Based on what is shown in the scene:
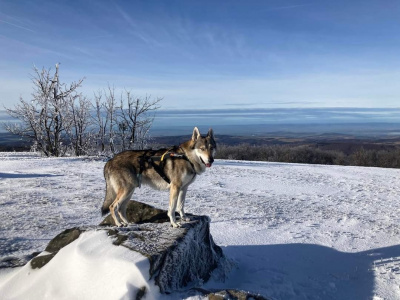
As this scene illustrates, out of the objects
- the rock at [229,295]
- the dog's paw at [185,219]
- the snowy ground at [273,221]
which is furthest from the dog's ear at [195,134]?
the rock at [229,295]

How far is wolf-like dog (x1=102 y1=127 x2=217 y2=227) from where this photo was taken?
6539 millimetres

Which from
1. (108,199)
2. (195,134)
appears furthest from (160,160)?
(108,199)

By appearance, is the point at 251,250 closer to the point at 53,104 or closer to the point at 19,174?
the point at 19,174

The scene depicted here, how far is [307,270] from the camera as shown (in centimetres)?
723

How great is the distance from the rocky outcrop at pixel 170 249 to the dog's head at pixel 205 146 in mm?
1248

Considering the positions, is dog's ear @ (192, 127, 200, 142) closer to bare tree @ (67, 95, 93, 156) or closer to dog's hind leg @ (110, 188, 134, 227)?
dog's hind leg @ (110, 188, 134, 227)

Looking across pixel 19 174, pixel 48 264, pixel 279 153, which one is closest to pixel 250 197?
pixel 48 264

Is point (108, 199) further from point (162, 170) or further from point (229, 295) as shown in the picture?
point (229, 295)

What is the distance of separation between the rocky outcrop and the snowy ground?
0.54 metres

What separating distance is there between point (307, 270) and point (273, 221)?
315 centimetres

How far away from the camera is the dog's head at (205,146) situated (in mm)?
6383

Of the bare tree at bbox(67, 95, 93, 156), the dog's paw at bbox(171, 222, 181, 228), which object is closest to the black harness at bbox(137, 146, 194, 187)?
the dog's paw at bbox(171, 222, 181, 228)

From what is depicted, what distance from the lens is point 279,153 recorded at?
2072 inches

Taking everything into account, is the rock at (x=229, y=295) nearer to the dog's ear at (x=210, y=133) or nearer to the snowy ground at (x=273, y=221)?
the snowy ground at (x=273, y=221)
